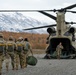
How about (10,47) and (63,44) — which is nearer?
(10,47)

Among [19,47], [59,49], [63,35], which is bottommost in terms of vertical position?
[59,49]

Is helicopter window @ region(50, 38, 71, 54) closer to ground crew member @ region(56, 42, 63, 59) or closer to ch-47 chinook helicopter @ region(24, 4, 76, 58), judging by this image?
ch-47 chinook helicopter @ region(24, 4, 76, 58)

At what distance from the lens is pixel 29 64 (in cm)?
2131

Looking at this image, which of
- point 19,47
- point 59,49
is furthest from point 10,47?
point 59,49

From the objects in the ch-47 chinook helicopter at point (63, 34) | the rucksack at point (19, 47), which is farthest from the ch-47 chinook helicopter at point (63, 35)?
the rucksack at point (19, 47)

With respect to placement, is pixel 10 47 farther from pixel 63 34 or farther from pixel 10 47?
pixel 63 34

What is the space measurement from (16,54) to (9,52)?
163cm

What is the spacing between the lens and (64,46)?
112ft

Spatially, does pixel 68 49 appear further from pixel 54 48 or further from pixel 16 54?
pixel 16 54

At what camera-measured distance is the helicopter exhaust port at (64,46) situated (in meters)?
32.9

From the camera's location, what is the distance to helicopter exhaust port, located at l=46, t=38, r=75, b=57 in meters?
32.9

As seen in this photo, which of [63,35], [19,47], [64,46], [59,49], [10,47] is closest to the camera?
[10,47]

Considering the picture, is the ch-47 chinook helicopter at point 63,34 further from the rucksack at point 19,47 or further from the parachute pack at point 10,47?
the parachute pack at point 10,47

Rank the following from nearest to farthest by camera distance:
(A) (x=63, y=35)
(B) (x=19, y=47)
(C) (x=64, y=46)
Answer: (B) (x=19, y=47), (A) (x=63, y=35), (C) (x=64, y=46)
